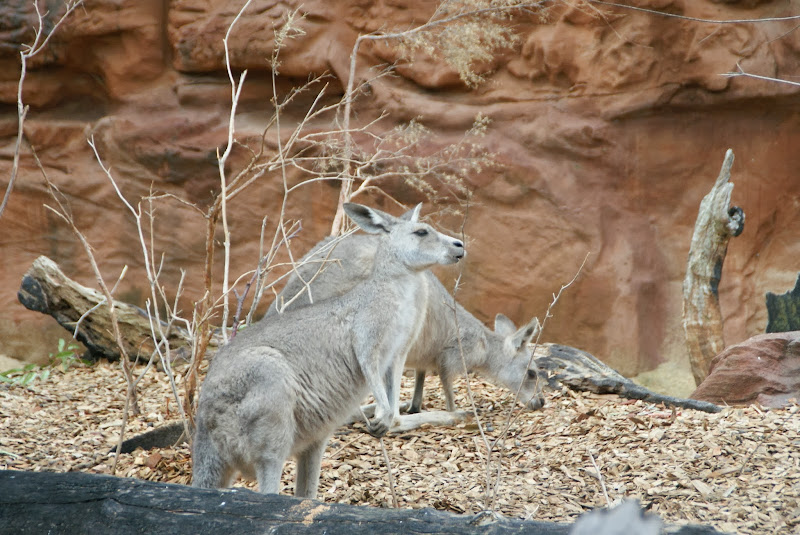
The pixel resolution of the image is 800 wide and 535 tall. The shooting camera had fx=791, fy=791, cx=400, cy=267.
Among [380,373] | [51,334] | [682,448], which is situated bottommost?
[51,334]

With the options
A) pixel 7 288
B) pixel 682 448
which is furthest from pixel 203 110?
pixel 682 448

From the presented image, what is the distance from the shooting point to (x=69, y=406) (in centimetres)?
760

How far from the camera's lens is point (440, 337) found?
7336 mm

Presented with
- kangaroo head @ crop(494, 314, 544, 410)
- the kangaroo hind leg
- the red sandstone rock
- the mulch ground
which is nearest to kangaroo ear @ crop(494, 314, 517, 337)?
kangaroo head @ crop(494, 314, 544, 410)

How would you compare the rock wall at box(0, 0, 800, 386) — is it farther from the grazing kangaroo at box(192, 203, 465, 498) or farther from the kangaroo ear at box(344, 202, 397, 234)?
the grazing kangaroo at box(192, 203, 465, 498)

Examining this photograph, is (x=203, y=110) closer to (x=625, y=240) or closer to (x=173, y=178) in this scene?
(x=173, y=178)

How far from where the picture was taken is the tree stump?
25.7 ft

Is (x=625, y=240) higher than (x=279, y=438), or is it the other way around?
(x=625, y=240)

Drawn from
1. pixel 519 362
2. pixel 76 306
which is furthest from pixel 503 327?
pixel 76 306

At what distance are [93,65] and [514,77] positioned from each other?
5.58 metres

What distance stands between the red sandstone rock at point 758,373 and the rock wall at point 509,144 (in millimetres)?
3583

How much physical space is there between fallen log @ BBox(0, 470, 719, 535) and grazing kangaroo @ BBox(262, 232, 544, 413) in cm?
406

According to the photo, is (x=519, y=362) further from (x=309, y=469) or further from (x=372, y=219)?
(x=309, y=469)

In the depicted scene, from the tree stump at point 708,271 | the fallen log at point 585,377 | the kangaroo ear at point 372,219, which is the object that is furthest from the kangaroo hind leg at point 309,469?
the tree stump at point 708,271
